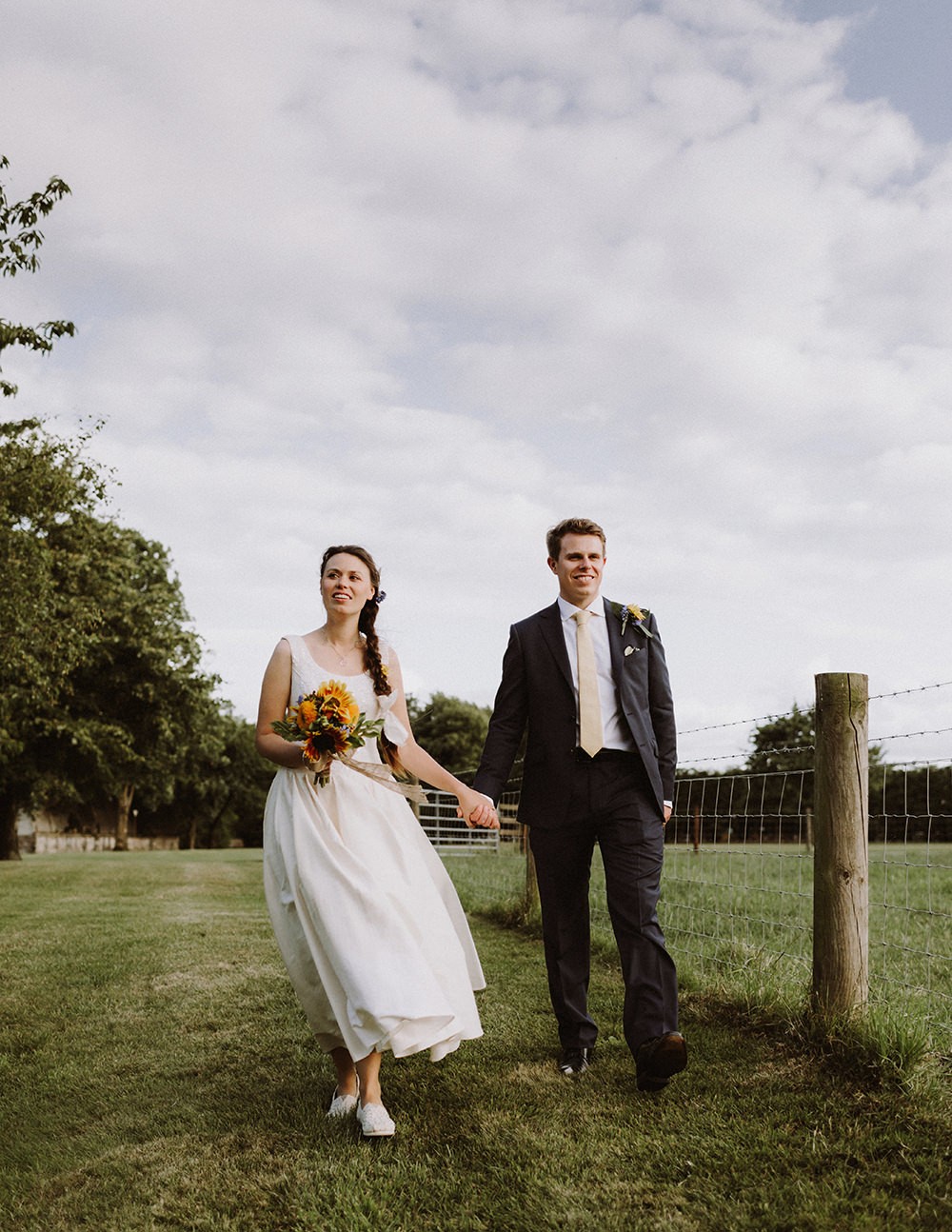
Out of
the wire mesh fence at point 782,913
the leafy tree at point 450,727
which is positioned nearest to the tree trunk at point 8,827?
the wire mesh fence at point 782,913

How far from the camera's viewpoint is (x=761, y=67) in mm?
8172

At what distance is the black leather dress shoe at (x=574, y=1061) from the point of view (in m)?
4.74

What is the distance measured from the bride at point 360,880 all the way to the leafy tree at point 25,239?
30.6ft

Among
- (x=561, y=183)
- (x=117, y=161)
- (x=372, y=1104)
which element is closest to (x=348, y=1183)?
(x=372, y=1104)

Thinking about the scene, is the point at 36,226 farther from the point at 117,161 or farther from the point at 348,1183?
the point at 348,1183

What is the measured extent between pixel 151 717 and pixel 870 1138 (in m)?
24.1

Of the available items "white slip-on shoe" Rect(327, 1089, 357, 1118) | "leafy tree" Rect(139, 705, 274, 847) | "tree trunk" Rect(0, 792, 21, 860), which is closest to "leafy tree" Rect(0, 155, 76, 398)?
"white slip-on shoe" Rect(327, 1089, 357, 1118)

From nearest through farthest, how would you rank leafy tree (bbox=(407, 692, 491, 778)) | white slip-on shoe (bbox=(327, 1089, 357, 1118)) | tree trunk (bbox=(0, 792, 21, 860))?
white slip-on shoe (bbox=(327, 1089, 357, 1118)), tree trunk (bbox=(0, 792, 21, 860)), leafy tree (bbox=(407, 692, 491, 778))

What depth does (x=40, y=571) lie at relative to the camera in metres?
17.8

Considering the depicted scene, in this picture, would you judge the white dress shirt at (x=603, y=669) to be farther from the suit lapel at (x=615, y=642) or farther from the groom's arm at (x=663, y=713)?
the groom's arm at (x=663, y=713)

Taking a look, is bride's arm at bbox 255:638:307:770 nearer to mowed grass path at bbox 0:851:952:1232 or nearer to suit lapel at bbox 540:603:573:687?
suit lapel at bbox 540:603:573:687

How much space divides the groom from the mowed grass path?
1.70ft

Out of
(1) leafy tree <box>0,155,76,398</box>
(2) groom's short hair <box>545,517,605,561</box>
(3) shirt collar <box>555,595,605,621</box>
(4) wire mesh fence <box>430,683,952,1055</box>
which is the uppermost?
(1) leafy tree <box>0,155,76,398</box>

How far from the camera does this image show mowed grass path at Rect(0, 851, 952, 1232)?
332 cm
